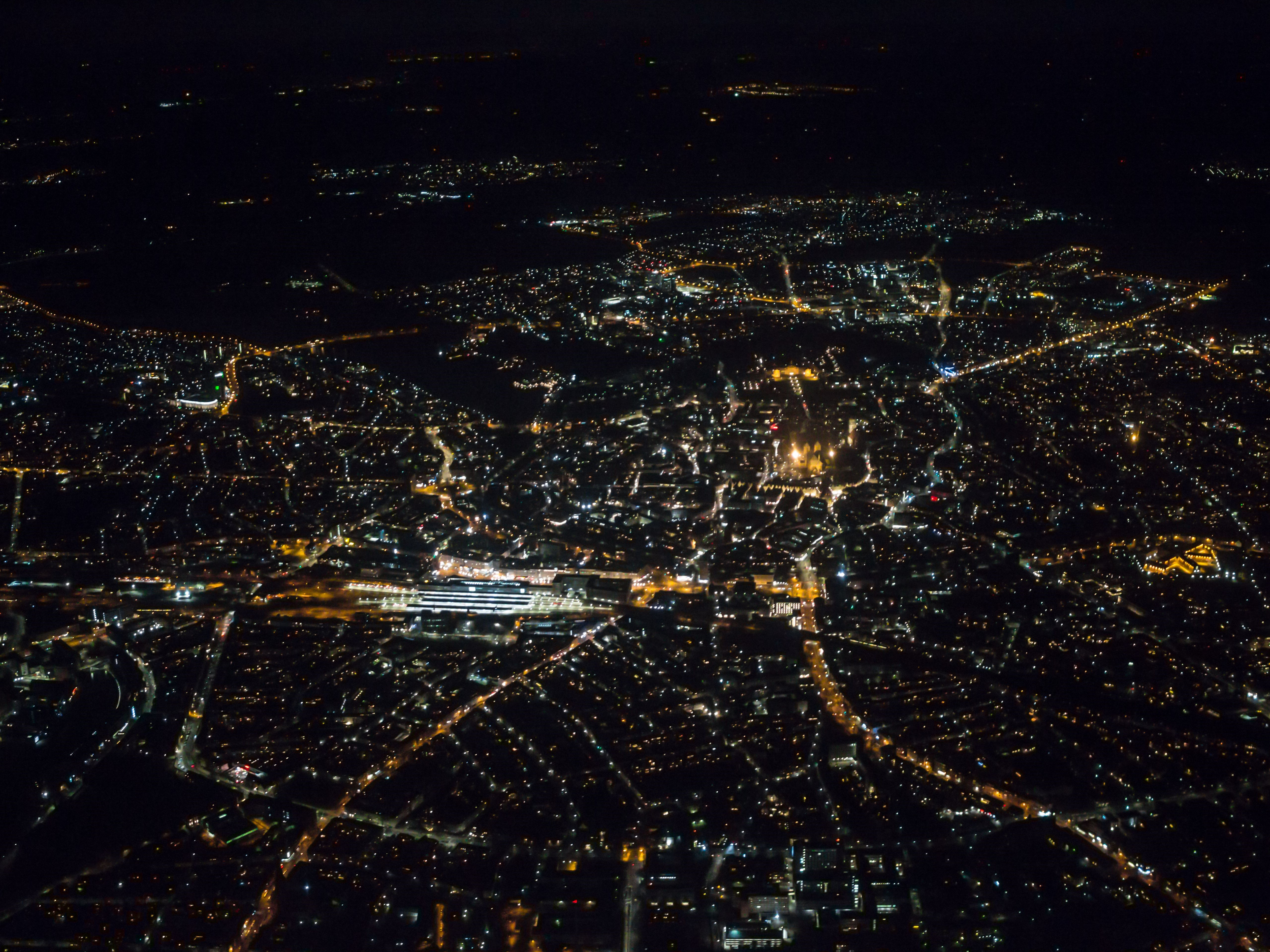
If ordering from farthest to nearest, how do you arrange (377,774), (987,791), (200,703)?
1. (200,703)
2. (377,774)
3. (987,791)

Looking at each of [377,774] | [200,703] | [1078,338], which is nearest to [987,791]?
[377,774]

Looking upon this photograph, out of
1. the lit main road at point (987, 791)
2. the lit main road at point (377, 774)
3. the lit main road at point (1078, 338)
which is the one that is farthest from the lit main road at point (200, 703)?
the lit main road at point (1078, 338)

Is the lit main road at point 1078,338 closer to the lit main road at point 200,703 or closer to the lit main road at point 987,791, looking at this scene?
the lit main road at point 987,791

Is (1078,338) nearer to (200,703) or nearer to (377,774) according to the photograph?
(377,774)

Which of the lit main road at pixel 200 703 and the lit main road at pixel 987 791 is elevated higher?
the lit main road at pixel 200 703

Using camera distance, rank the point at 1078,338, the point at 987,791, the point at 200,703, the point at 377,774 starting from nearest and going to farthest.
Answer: the point at 987,791, the point at 377,774, the point at 200,703, the point at 1078,338

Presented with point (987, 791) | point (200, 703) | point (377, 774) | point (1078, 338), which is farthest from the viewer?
point (1078, 338)

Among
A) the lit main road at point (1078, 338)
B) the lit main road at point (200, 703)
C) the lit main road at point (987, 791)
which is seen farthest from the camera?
the lit main road at point (1078, 338)

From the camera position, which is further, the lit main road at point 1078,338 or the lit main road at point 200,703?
the lit main road at point 1078,338

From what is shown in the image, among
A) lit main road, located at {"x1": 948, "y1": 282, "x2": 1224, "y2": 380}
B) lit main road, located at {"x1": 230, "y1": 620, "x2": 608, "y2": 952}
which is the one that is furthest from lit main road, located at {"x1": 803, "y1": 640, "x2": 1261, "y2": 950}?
lit main road, located at {"x1": 948, "y1": 282, "x2": 1224, "y2": 380}

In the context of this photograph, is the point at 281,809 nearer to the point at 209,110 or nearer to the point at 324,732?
the point at 324,732

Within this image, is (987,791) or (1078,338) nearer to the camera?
(987,791)

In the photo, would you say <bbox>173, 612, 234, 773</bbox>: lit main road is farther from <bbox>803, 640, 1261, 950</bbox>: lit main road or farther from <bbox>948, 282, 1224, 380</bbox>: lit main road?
<bbox>948, 282, 1224, 380</bbox>: lit main road

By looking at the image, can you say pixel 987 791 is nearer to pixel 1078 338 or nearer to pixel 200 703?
pixel 200 703
